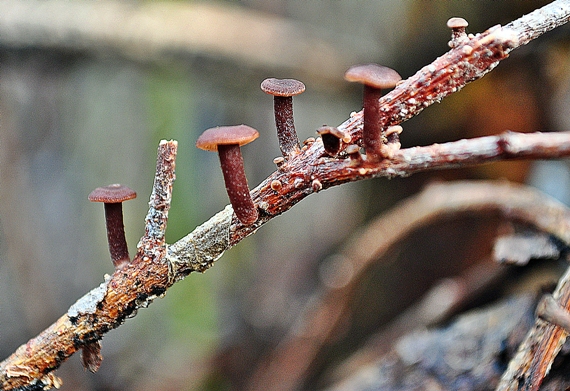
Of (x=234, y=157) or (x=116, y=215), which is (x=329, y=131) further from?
(x=116, y=215)

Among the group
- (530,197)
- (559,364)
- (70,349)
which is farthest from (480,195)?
(70,349)

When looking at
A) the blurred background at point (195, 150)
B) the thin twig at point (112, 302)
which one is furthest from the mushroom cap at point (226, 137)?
the blurred background at point (195, 150)

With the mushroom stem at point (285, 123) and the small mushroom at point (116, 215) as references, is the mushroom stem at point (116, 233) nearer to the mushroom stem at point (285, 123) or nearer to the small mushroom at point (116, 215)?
the small mushroom at point (116, 215)

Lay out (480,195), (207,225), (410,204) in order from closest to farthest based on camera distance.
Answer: (207,225), (480,195), (410,204)

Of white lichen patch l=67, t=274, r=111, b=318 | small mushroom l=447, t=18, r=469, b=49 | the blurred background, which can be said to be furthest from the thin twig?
the blurred background

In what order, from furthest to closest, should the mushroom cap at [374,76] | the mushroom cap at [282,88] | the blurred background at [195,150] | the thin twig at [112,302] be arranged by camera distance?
the blurred background at [195,150], the thin twig at [112,302], the mushroom cap at [282,88], the mushroom cap at [374,76]

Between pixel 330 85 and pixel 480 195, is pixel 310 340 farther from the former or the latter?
pixel 330 85

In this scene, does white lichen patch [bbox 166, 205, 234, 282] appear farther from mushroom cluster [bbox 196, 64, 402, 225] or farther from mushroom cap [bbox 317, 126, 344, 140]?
mushroom cap [bbox 317, 126, 344, 140]
